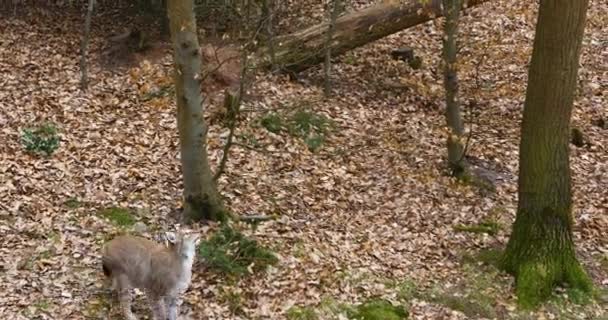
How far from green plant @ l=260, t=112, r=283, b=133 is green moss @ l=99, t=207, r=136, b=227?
345 cm

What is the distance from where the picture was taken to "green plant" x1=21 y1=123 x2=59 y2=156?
10.3m

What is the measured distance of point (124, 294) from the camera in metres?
6.79

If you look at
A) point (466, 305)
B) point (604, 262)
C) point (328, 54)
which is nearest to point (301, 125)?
point (328, 54)

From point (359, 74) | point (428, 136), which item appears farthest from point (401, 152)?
point (359, 74)

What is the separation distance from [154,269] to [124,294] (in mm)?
437

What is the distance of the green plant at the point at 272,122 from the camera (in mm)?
11875

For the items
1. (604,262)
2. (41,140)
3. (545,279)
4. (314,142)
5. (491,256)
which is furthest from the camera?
(314,142)

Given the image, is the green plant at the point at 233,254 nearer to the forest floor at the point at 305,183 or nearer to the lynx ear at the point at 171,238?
the forest floor at the point at 305,183

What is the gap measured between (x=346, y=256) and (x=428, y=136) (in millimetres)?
4502

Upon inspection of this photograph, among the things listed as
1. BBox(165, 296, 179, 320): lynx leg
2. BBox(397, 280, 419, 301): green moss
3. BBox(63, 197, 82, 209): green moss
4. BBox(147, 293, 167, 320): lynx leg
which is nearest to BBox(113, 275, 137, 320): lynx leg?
BBox(147, 293, 167, 320): lynx leg

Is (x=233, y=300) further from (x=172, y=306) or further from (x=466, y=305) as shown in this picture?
(x=466, y=305)

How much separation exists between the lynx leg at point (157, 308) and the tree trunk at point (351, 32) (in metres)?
7.85

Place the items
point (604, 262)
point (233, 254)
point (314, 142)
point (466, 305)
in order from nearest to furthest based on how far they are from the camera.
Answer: point (233, 254) < point (466, 305) < point (604, 262) < point (314, 142)

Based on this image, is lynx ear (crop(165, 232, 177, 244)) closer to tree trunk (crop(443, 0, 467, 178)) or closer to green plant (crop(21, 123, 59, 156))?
green plant (crop(21, 123, 59, 156))
